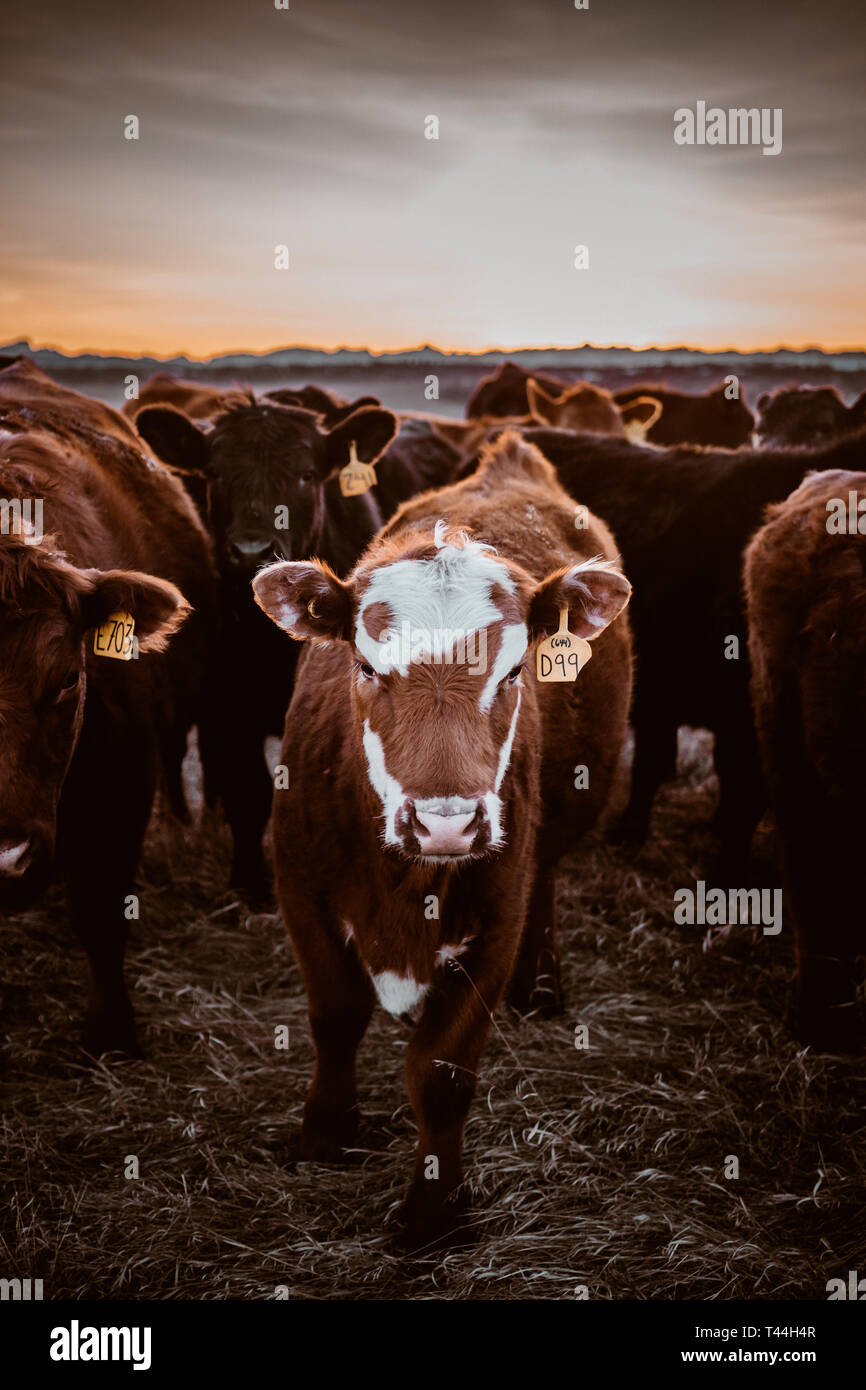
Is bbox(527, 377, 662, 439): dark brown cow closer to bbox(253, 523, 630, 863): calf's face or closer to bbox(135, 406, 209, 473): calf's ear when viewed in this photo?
bbox(135, 406, 209, 473): calf's ear

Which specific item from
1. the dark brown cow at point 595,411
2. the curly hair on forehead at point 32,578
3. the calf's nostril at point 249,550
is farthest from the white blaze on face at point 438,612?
the dark brown cow at point 595,411

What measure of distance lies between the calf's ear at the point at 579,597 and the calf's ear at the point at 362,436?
2628mm

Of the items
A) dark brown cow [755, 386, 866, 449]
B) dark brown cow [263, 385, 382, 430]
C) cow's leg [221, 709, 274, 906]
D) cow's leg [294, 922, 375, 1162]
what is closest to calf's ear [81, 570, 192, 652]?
cow's leg [294, 922, 375, 1162]

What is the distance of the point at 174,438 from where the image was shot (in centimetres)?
534

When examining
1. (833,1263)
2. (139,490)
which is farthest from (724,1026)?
(139,490)

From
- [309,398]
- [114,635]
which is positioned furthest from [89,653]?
[309,398]

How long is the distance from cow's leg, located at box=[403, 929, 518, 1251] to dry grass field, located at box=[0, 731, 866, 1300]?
0.35 ft

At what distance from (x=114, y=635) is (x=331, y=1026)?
125cm

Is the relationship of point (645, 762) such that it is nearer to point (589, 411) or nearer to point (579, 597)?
point (579, 597)

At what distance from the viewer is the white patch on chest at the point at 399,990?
3.00 meters

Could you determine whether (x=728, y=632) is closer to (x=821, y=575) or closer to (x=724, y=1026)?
(x=821, y=575)

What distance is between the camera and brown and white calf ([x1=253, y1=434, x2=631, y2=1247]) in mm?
2623

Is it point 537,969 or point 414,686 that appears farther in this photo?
point 537,969

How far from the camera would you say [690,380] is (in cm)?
2500
